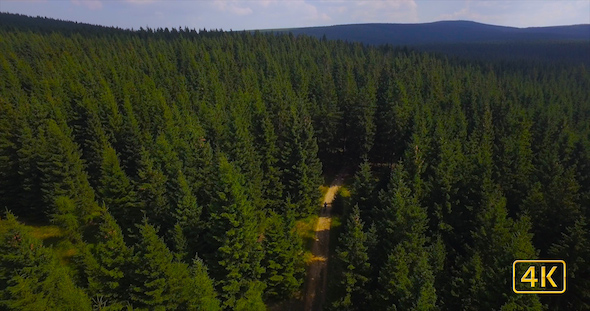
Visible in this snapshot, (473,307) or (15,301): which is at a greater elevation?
(15,301)

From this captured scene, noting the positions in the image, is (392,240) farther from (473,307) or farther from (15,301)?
(15,301)

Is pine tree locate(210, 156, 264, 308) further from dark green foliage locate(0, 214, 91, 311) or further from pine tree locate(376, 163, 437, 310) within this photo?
pine tree locate(376, 163, 437, 310)

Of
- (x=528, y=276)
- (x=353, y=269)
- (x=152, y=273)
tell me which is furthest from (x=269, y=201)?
(x=528, y=276)

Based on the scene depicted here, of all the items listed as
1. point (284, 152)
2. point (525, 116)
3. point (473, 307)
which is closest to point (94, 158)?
point (284, 152)

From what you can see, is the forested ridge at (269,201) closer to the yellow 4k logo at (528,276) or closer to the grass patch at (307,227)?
the yellow 4k logo at (528,276)

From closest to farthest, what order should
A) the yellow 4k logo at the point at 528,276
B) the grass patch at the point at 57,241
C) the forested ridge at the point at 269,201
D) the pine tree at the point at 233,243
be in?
the yellow 4k logo at the point at 528,276 < the forested ridge at the point at 269,201 < the pine tree at the point at 233,243 < the grass patch at the point at 57,241

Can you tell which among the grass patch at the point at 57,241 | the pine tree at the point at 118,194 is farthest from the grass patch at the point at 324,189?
the grass patch at the point at 57,241

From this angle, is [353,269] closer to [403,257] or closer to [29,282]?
[403,257]
